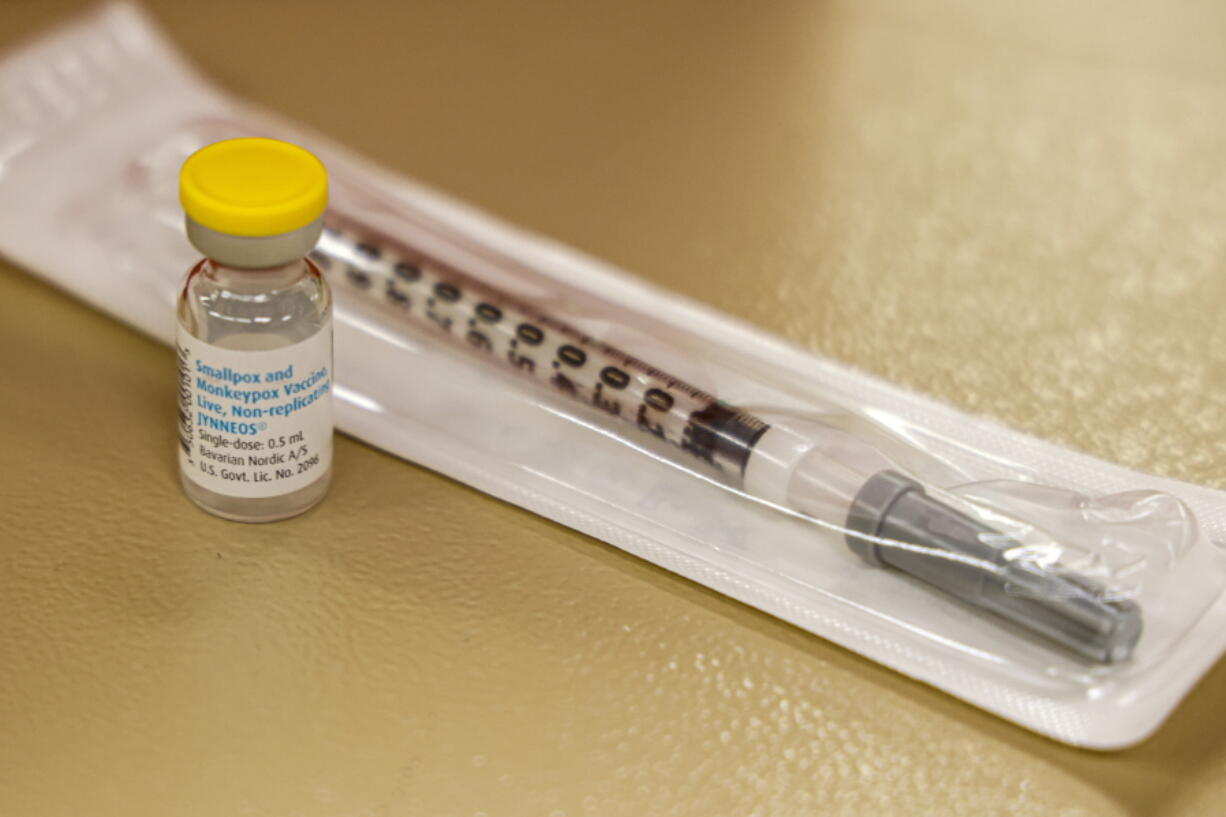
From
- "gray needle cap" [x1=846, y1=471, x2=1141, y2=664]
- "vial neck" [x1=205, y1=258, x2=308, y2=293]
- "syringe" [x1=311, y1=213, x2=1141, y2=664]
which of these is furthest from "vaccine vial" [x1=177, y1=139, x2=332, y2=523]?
"gray needle cap" [x1=846, y1=471, x2=1141, y2=664]

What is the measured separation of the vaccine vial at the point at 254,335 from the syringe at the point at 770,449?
0.38ft

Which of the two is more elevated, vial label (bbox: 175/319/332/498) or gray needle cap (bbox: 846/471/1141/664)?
gray needle cap (bbox: 846/471/1141/664)

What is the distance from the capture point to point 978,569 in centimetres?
58

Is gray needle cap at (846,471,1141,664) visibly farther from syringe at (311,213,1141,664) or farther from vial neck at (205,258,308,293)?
vial neck at (205,258,308,293)

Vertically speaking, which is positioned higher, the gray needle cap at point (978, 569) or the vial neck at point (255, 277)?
the gray needle cap at point (978, 569)

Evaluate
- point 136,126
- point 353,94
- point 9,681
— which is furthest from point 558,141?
point 9,681

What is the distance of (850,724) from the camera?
1.89 feet

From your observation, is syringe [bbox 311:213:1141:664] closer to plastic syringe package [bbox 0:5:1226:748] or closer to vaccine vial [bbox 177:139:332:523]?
plastic syringe package [bbox 0:5:1226:748]

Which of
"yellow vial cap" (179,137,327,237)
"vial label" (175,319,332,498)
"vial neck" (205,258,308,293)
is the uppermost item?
"yellow vial cap" (179,137,327,237)

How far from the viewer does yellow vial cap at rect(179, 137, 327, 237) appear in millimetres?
537

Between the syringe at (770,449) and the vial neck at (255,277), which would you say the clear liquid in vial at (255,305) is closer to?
the vial neck at (255,277)

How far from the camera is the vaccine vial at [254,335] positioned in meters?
0.55

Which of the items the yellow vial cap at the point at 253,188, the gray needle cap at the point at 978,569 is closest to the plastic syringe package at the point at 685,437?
the gray needle cap at the point at 978,569

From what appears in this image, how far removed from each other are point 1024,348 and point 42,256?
1.79 feet
